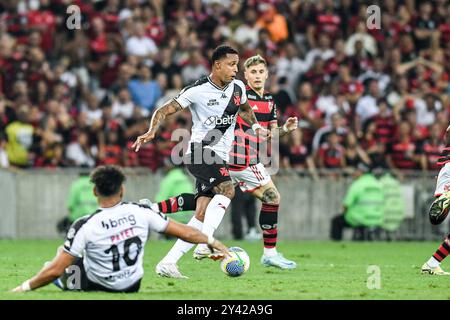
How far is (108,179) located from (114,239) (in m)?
0.56

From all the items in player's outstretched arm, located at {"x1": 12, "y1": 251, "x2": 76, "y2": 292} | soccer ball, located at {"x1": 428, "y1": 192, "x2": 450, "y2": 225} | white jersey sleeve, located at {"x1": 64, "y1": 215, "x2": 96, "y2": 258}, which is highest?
soccer ball, located at {"x1": 428, "y1": 192, "x2": 450, "y2": 225}

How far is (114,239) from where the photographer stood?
9.49m

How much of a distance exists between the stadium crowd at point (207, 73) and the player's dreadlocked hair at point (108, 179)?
1181 cm

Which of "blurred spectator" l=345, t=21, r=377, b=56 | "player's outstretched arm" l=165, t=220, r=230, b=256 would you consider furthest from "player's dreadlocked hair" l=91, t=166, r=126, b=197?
"blurred spectator" l=345, t=21, r=377, b=56

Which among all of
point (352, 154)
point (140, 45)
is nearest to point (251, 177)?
point (352, 154)

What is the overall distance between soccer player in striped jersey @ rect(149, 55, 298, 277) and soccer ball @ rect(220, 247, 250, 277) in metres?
2.15

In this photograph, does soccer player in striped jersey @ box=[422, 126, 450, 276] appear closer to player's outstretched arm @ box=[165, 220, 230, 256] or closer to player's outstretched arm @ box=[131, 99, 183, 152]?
player's outstretched arm @ box=[131, 99, 183, 152]

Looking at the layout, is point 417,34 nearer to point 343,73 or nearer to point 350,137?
point 343,73

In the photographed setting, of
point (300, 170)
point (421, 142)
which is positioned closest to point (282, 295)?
point (300, 170)

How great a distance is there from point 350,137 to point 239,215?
9.82 feet

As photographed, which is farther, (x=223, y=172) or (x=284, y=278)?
(x=223, y=172)

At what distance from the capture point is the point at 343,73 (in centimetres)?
2372

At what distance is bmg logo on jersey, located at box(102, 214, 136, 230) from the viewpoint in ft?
31.0

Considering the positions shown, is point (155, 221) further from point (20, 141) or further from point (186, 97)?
point (20, 141)
